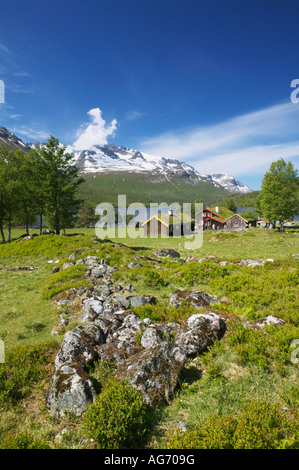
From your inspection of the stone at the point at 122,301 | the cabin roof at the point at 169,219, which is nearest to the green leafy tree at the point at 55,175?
the stone at the point at 122,301

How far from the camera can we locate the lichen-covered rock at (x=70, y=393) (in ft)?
17.4

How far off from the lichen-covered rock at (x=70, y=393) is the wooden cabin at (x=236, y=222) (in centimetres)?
9060

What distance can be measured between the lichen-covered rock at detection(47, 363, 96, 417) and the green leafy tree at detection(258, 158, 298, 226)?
208 ft

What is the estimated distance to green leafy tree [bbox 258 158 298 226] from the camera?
2244 inches

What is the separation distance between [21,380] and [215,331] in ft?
21.1

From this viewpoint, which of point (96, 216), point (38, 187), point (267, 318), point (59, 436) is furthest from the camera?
point (96, 216)

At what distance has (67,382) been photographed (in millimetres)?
5746

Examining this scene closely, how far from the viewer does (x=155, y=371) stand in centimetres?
604

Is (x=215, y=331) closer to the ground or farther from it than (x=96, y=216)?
closer to the ground

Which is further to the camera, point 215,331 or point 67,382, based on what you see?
point 215,331

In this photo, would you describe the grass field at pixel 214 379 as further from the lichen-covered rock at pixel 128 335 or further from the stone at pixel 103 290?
the stone at pixel 103 290
